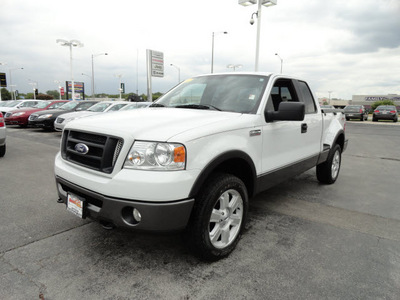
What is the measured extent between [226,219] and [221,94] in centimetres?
151

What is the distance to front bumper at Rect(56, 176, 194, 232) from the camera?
216 cm

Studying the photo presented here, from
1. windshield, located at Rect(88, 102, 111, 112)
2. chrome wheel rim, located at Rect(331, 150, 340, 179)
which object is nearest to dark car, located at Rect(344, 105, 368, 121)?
windshield, located at Rect(88, 102, 111, 112)

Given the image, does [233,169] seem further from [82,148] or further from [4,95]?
[4,95]

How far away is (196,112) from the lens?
9.99 feet

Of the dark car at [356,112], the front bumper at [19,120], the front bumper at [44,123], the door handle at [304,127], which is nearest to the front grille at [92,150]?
the door handle at [304,127]

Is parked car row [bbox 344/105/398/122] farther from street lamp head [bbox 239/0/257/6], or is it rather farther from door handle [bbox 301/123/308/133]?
door handle [bbox 301/123/308/133]

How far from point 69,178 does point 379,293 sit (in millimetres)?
2762

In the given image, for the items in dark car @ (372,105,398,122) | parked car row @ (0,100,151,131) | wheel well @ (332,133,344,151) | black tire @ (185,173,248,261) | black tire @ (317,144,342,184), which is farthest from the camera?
dark car @ (372,105,398,122)

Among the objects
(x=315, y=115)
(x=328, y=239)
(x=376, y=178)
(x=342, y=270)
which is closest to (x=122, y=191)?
(x=342, y=270)

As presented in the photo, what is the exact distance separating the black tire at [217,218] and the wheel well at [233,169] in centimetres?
12

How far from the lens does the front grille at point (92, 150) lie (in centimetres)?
235

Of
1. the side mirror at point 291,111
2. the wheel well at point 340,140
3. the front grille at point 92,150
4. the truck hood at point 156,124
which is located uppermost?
the side mirror at point 291,111

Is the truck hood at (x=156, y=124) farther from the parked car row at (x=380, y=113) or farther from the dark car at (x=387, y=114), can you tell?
the dark car at (x=387, y=114)

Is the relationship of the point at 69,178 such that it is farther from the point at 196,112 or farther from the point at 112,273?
the point at 196,112
